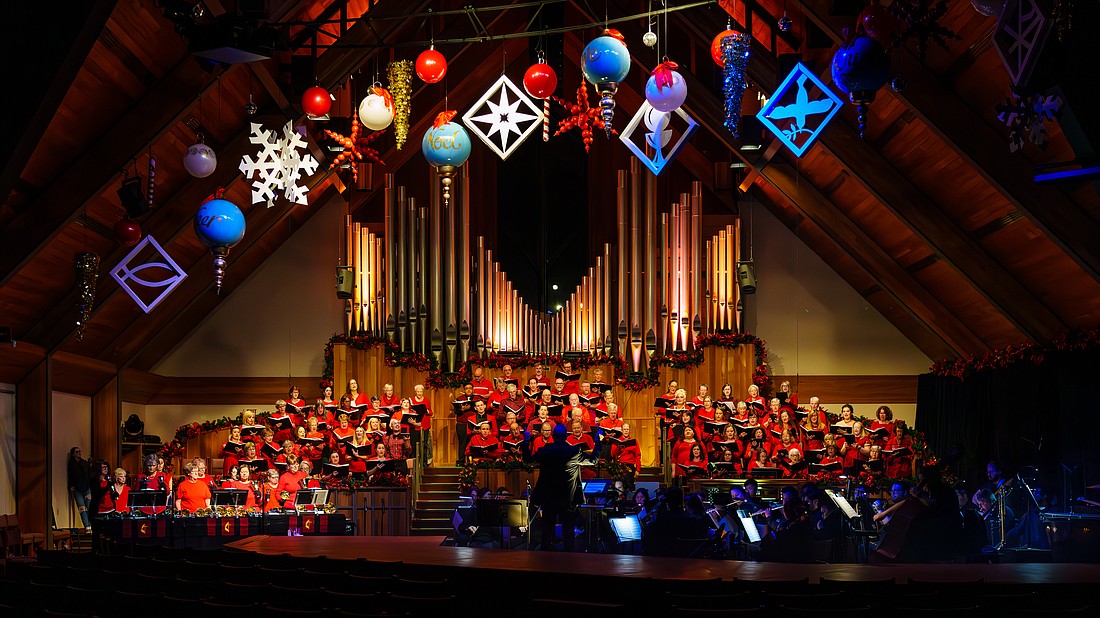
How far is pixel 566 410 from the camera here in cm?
1559

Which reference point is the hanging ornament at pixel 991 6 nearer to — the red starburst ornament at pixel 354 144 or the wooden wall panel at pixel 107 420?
the red starburst ornament at pixel 354 144

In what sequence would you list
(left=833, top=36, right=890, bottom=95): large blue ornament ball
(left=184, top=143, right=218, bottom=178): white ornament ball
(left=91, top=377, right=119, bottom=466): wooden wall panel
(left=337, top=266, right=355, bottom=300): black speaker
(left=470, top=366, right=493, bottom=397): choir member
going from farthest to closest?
(left=337, top=266, right=355, bottom=300): black speaker < (left=91, top=377, right=119, bottom=466): wooden wall panel < (left=470, top=366, right=493, bottom=397): choir member < (left=184, top=143, right=218, bottom=178): white ornament ball < (left=833, top=36, right=890, bottom=95): large blue ornament ball

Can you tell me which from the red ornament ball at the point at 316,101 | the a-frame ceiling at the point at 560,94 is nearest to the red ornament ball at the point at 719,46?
the a-frame ceiling at the point at 560,94

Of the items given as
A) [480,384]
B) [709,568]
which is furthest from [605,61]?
[480,384]

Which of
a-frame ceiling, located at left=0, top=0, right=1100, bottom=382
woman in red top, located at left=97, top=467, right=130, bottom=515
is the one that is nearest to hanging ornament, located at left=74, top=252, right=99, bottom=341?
a-frame ceiling, located at left=0, top=0, right=1100, bottom=382

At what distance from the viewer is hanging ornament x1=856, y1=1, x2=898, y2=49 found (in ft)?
23.1

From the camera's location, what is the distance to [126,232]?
11516 mm

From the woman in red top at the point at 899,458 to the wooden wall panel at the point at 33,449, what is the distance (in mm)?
10480

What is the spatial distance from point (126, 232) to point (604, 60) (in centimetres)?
594

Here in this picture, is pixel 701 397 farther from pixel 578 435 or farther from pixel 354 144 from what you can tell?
pixel 354 144

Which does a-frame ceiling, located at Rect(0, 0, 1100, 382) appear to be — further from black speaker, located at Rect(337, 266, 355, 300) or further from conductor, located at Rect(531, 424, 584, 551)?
conductor, located at Rect(531, 424, 584, 551)

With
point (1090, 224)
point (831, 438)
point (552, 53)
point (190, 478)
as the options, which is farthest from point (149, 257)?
point (1090, 224)

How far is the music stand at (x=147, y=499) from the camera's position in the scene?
11.7 m

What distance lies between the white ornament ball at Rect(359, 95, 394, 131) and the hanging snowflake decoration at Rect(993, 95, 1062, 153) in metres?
4.63
